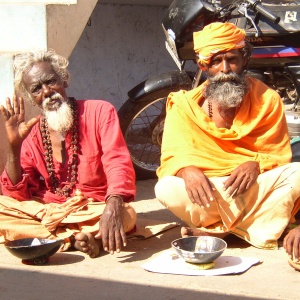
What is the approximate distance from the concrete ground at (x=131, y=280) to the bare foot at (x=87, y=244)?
2.1 inches

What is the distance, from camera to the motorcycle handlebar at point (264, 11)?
5.60m

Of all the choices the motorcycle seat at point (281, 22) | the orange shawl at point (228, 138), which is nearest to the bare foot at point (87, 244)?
the orange shawl at point (228, 138)

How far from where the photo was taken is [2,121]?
5.72 meters

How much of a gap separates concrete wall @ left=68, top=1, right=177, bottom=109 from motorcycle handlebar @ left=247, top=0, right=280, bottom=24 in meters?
2.97

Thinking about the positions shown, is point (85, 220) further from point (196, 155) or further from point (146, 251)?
point (196, 155)

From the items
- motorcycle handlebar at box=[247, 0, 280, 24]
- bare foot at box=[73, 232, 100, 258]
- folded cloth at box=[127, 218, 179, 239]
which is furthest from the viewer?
motorcycle handlebar at box=[247, 0, 280, 24]

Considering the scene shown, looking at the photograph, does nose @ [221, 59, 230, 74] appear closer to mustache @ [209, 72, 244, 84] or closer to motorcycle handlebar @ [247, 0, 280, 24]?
mustache @ [209, 72, 244, 84]

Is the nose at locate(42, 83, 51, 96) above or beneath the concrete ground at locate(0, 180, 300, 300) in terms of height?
above

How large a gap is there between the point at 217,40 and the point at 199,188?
3.37 feet

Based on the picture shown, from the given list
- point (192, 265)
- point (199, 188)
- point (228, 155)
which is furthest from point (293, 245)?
point (228, 155)

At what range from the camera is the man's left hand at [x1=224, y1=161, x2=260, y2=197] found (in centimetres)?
476

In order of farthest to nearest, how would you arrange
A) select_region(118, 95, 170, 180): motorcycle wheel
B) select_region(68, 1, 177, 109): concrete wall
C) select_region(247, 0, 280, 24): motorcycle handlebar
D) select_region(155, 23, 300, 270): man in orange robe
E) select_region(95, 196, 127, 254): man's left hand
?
select_region(68, 1, 177, 109): concrete wall
select_region(118, 95, 170, 180): motorcycle wheel
select_region(247, 0, 280, 24): motorcycle handlebar
select_region(155, 23, 300, 270): man in orange robe
select_region(95, 196, 127, 254): man's left hand

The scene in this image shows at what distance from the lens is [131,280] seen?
435 cm

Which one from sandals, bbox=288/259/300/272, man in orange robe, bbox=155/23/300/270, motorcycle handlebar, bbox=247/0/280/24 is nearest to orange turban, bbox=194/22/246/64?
man in orange robe, bbox=155/23/300/270
